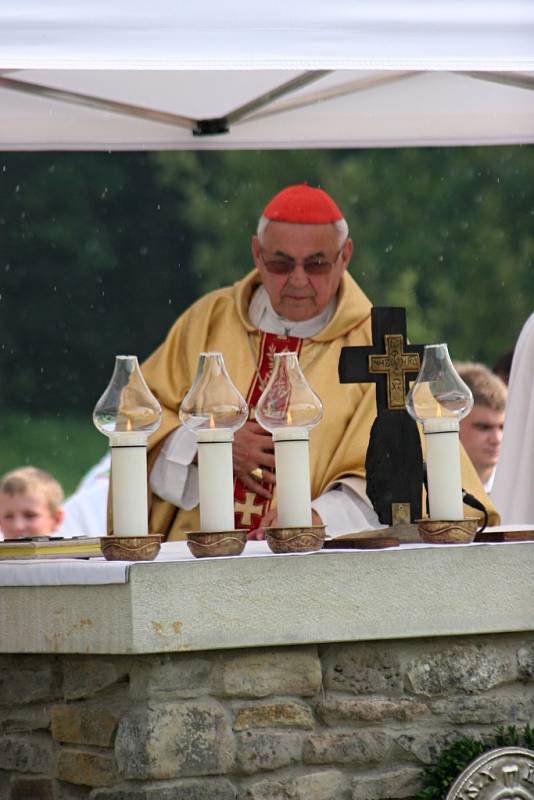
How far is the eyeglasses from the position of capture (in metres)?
4.79

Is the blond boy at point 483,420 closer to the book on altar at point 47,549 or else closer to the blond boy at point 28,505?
the blond boy at point 28,505

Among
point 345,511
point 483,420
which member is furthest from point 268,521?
point 483,420

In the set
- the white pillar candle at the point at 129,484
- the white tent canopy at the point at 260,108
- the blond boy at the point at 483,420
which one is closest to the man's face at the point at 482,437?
the blond boy at the point at 483,420

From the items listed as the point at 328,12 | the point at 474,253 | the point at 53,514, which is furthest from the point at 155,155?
the point at 328,12

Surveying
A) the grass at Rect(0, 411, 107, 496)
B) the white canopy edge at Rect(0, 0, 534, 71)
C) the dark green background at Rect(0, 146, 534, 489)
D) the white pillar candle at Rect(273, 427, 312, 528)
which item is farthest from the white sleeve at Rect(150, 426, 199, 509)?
the grass at Rect(0, 411, 107, 496)

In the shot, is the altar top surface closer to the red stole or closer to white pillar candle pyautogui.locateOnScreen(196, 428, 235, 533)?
white pillar candle pyautogui.locateOnScreen(196, 428, 235, 533)

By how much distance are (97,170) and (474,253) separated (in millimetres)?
4718

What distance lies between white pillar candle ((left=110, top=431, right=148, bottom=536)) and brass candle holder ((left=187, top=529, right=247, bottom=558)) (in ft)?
0.33

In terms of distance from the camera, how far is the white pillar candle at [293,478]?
3.17 metres

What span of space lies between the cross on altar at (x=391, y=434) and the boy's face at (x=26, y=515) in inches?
130

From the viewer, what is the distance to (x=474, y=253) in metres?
20.1

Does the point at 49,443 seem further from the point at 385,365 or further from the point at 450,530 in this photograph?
the point at 450,530

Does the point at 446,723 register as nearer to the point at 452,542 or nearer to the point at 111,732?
the point at 452,542

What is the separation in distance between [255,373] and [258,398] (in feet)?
0.26
